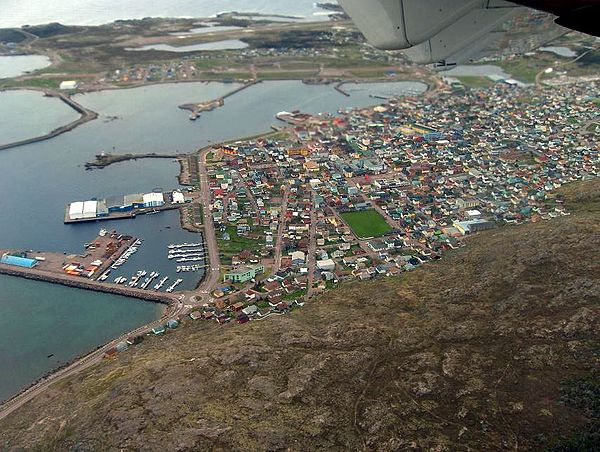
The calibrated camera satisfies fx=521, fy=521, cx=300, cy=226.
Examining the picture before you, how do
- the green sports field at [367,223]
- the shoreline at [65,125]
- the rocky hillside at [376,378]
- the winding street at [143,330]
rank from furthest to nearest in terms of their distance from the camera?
the shoreline at [65,125] < the green sports field at [367,223] < the winding street at [143,330] < the rocky hillside at [376,378]

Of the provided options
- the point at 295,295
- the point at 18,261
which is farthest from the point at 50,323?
the point at 295,295

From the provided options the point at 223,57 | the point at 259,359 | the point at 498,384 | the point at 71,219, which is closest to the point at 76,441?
the point at 259,359

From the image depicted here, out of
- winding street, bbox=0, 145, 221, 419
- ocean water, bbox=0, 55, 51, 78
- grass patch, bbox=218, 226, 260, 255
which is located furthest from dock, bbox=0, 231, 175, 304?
ocean water, bbox=0, 55, 51, 78

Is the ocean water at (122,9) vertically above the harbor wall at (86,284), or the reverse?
the ocean water at (122,9)

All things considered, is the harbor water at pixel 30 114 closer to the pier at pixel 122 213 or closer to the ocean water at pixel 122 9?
the pier at pixel 122 213

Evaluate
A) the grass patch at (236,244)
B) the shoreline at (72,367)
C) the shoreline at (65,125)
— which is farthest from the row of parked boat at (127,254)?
the shoreline at (65,125)

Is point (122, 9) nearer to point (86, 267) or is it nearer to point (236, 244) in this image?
point (86, 267)

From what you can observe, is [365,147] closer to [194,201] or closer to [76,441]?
[194,201]
